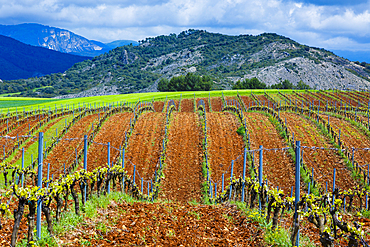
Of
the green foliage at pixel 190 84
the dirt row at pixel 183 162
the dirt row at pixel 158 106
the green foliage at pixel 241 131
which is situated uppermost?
the green foliage at pixel 190 84

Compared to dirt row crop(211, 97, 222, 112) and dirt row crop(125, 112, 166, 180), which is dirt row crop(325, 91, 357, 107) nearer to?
dirt row crop(211, 97, 222, 112)

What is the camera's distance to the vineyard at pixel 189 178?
9047 mm

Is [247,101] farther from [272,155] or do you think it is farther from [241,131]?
[272,155]

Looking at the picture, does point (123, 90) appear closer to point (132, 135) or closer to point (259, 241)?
point (132, 135)

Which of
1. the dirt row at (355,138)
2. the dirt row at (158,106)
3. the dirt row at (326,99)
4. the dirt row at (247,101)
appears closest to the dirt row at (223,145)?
the dirt row at (355,138)

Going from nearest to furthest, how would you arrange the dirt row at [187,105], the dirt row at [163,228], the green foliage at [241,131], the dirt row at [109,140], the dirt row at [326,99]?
the dirt row at [163,228] < the dirt row at [109,140] < the green foliage at [241,131] < the dirt row at [187,105] < the dirt row at [326,99]

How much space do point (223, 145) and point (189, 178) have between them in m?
8.11

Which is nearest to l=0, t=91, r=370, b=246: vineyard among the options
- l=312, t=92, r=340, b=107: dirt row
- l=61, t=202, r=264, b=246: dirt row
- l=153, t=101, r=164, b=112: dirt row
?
l=61, t=202, r=264, b=246: dirt row

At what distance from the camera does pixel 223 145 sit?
31578 mm

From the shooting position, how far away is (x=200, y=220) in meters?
11.9

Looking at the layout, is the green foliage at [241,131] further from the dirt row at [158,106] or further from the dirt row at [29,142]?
the dirt row at [158,106]

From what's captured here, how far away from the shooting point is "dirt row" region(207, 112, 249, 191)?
25.8 meters

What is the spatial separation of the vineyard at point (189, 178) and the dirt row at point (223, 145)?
0.35ft

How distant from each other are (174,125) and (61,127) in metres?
14.0
